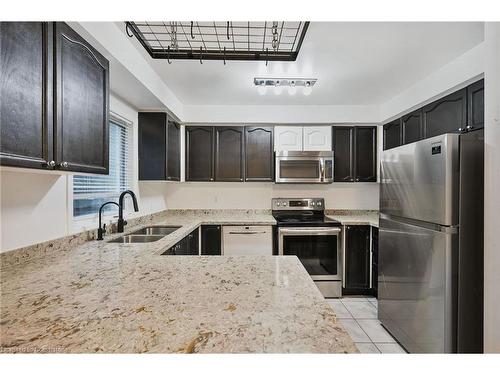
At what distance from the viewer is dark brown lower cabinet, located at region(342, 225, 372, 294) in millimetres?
3090

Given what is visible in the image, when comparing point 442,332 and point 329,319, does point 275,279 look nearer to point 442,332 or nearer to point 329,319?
point 329,319

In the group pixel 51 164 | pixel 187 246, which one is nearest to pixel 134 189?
pixel 187 246

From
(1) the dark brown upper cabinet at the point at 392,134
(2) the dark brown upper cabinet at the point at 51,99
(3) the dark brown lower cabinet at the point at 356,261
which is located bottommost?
(3) the dark brown lower cabinet at the point at 356,261

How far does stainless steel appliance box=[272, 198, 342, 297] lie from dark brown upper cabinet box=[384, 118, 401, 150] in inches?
47.4

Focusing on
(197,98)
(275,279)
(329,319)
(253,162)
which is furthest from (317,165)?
(329,319)

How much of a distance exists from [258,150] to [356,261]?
1864mm

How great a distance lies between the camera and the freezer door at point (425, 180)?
162 centimetres

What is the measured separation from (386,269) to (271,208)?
69.3 inches

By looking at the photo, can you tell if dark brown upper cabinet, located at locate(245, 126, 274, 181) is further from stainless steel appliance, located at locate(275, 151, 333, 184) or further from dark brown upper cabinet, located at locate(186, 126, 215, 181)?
dark brown upper cabinet, located at locate(186, 126, 215, 181)

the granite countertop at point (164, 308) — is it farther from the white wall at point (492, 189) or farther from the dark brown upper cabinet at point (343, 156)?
the dark brown upper cabinet at point (343, 156)

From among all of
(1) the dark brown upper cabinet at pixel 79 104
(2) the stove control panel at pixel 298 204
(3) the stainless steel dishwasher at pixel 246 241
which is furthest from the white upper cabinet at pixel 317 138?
(1) the dark brown upper cabinet at pixel 79 104

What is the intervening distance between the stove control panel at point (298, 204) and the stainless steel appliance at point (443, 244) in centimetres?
168

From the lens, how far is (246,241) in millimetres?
3137
